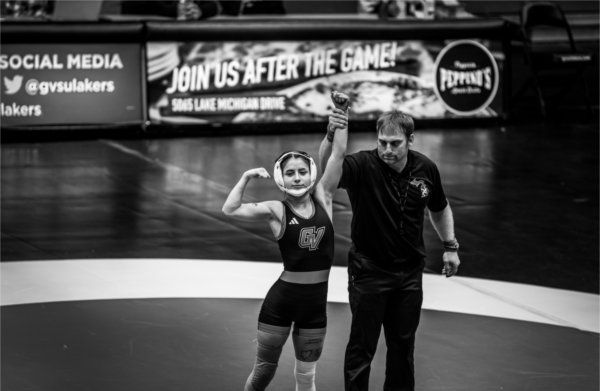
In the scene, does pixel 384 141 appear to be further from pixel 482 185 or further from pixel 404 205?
pixel 482 185

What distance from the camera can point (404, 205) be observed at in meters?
6.23

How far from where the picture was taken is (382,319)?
20.5 feet

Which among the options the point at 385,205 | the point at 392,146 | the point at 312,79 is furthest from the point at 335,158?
the point at 312,79

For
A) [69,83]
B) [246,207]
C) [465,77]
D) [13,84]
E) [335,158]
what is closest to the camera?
[335,158]

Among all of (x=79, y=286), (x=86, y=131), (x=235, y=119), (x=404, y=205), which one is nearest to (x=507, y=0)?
(x=235, y=119)

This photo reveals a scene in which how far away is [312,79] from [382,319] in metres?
10.3

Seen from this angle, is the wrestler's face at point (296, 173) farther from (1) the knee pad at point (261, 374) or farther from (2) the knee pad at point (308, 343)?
(1) the knee pad at point (261, 374)

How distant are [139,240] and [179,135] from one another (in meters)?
5.57

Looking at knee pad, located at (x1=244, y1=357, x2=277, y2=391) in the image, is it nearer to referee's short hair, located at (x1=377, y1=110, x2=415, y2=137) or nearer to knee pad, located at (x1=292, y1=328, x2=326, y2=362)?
knee pad, located at (x1=292, y1=328, x2=326, y2=362)

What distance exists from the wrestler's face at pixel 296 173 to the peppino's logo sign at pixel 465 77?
10950mm

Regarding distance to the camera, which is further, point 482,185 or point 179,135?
point 179,135

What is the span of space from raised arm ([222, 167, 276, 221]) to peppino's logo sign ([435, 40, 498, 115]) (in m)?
11.0

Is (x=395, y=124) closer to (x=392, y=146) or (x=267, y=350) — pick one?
(x=392, y=146)

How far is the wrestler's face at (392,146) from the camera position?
6.08 metres
